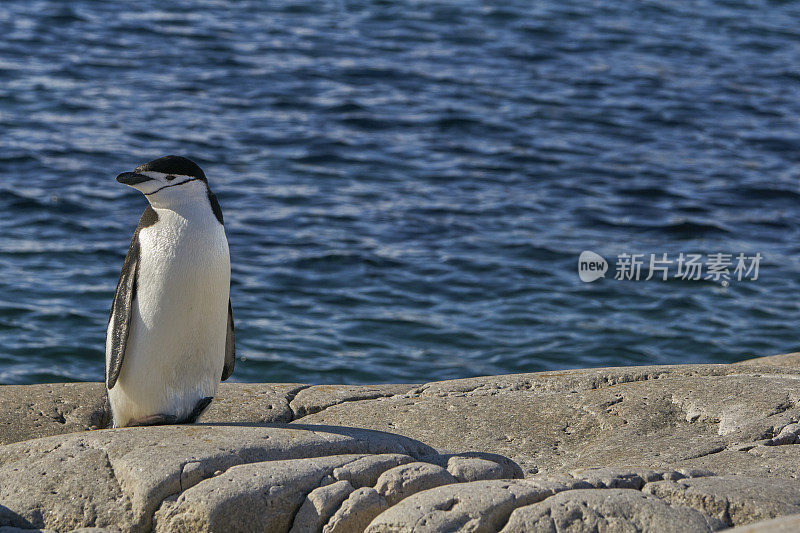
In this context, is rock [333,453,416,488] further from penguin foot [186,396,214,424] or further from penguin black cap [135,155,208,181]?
penguin black cap [135,155,208,181]

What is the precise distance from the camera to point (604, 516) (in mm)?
3834

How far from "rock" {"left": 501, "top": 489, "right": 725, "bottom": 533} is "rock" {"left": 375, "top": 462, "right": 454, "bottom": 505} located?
0.40m

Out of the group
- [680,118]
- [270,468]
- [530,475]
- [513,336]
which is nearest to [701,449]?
[530,475]

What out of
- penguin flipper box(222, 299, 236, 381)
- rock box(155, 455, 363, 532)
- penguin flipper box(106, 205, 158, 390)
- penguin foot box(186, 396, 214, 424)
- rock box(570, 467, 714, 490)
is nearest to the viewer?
rock box(155, 455, 363, 532)

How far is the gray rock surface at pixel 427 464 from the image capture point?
12.7 ft

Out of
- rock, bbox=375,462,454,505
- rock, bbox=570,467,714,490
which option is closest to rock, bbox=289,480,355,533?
rock, bbox=375,462,454,505

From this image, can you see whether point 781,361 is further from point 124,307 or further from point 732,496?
point 124,307

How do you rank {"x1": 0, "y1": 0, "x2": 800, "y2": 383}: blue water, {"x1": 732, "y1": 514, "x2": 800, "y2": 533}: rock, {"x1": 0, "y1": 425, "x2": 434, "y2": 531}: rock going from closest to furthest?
1. {"x1": 732, "y1": 514, "x2": 800, "y2": 533}: rock
2. {"x1": 0, "y1": 425, "x2": 434, "y2": 531}: rock
3. {"x1": 0, "y1": 0, "x2": 800, "y2": 383}: blue water

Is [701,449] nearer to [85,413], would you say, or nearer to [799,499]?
[799,499]

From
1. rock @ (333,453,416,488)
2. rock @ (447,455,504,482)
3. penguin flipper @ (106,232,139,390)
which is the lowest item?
rock @ (447,455,504,482)

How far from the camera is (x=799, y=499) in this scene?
13.3 feet

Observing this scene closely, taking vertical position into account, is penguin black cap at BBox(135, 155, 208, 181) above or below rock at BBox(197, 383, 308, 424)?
above

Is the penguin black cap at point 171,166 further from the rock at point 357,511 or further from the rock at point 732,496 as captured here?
the rock at point 732,496

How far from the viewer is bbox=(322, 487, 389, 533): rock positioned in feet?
12.8
